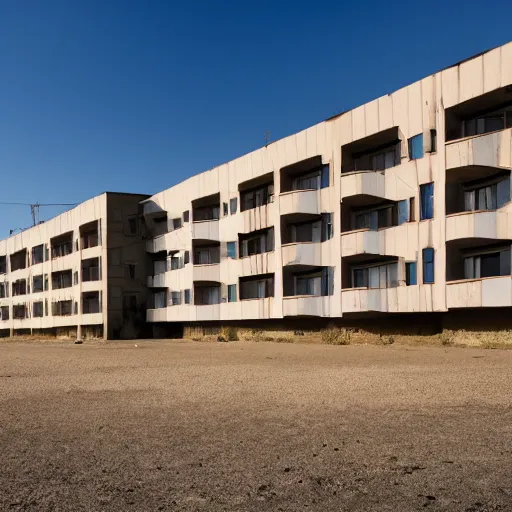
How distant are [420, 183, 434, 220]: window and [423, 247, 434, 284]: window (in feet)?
5.49

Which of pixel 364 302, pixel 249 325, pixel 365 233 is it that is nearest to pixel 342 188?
pixel 365 233

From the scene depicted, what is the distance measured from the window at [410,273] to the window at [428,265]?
772mm

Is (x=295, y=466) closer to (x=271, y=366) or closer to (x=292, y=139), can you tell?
(x=271, y=366)

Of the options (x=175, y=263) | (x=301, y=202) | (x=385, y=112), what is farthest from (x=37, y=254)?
(x=385, y=112)

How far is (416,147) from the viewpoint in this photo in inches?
1245

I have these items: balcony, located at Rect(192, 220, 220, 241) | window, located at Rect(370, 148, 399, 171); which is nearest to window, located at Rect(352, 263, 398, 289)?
window, located at Rect(370, 148, 399, 171)

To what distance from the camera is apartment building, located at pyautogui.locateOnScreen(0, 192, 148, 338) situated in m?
56.8

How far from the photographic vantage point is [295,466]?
709cm

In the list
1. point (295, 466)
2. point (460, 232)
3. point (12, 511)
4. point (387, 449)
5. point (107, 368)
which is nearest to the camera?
point (12, 511)

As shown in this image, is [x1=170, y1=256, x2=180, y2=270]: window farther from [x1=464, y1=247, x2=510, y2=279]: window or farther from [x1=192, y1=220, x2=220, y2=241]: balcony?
[x1=464, y1=247, x2=510, y2=279]: window

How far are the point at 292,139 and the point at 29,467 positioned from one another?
34.5m

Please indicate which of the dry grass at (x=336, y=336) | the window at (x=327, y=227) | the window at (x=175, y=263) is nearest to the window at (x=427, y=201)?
the window at (x=327, y=227)

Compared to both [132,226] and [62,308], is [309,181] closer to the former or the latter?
[132,226]

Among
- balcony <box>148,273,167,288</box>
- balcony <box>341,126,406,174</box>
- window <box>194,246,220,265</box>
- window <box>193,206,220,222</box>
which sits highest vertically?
balcony <box>341,126,406,174</box>
